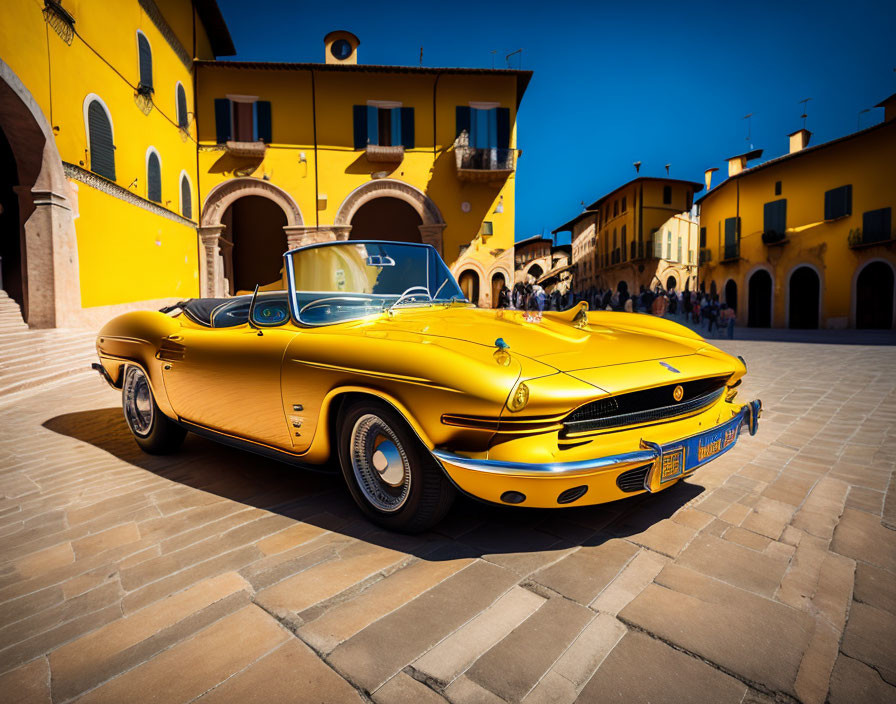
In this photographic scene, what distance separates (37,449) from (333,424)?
9.41 feet

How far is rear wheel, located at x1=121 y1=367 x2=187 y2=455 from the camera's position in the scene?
339cm

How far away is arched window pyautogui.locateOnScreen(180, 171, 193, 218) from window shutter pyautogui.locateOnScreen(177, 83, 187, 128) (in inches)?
64.3

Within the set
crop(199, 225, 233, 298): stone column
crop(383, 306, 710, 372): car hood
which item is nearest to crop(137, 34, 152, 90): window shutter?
crop(199, 225, 233, 298): stone column

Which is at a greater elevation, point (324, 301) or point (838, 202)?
point (838, 202)

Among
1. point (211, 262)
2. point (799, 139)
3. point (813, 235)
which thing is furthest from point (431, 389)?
point (799, 139)

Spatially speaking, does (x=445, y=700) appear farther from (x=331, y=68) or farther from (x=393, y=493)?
(x=331, y=68)

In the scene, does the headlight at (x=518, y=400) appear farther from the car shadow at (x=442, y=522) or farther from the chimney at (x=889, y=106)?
the chimney at (x=889, y=106)

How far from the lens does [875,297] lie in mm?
19672

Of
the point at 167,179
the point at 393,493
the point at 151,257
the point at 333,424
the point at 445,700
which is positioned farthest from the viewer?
the point at 167,179

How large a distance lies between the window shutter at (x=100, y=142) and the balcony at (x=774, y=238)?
25276 millimetres

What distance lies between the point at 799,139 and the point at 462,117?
64.1ft

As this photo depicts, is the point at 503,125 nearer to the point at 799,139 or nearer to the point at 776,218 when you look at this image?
the point at 776,218

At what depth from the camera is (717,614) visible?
5.23 ft

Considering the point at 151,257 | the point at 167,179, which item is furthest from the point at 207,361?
the point at 167,179
